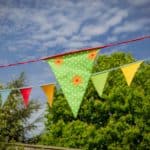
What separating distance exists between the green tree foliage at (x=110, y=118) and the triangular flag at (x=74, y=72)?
63.2 ft

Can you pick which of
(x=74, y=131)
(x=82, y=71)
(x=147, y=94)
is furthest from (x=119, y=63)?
(x=82, y=71)

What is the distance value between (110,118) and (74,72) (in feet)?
67.1

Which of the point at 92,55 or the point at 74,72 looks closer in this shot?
the point at 92,55

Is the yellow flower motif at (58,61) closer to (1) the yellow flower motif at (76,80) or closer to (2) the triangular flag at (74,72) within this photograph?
(2) the triangular flag at (74,72)

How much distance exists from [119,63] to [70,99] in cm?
2328

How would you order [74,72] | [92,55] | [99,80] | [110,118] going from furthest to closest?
[110,118] < [99,80] < [74,72] < [92,55]

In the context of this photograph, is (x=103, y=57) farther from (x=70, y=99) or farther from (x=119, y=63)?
(x=70, y=99)

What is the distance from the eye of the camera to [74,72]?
30.1 ft

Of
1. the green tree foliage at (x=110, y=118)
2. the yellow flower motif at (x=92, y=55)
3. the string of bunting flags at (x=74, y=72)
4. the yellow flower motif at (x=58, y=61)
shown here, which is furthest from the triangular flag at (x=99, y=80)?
the green tree foliage at (x=110, y=118)

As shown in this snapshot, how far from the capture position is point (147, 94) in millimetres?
29672

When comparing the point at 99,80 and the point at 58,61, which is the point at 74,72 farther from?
the point at 99,80

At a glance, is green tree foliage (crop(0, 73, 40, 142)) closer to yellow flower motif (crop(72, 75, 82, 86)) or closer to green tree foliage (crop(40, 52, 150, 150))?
green tree foliage (crop(40, 52, 150, 150))

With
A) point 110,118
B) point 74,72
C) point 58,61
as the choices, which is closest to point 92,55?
point 74,72

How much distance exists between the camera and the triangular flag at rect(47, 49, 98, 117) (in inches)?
357
